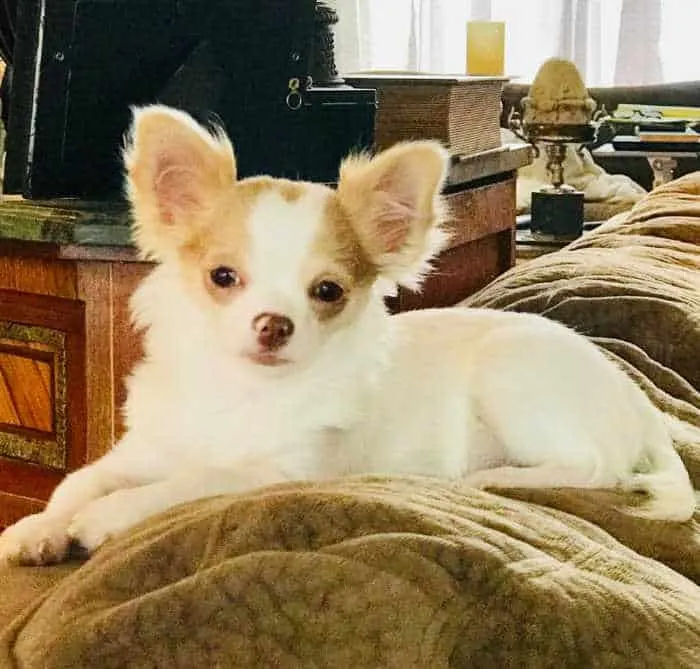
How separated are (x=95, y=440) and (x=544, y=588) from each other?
0.87m

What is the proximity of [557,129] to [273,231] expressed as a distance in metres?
1.92

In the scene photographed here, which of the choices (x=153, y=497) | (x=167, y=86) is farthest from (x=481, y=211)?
(x=153, y=497)

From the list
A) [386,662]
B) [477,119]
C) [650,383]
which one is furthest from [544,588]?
[477,119]

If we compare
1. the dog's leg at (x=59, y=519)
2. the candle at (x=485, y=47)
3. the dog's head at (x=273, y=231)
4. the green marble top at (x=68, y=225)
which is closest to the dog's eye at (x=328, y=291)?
the dog's head at (x=273, y=231)

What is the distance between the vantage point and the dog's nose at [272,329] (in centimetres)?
97

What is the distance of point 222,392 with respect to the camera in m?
1.07

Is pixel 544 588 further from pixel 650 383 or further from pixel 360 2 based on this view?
pixel 360 2

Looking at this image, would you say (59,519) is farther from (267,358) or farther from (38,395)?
(38,395)

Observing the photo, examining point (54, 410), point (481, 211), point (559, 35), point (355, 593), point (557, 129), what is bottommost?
point (54, 410)

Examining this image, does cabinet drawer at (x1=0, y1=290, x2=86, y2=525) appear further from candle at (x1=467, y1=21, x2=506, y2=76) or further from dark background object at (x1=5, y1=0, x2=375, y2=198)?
candle at (x1=467, y1=21, x2=506, y2=76)

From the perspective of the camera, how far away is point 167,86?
1.43 meters

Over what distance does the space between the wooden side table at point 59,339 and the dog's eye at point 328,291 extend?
1.20 ft

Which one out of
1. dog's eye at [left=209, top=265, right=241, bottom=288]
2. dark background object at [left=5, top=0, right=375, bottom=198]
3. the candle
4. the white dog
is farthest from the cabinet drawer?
the candle

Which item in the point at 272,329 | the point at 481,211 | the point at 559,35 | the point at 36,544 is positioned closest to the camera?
the point at 36,544
